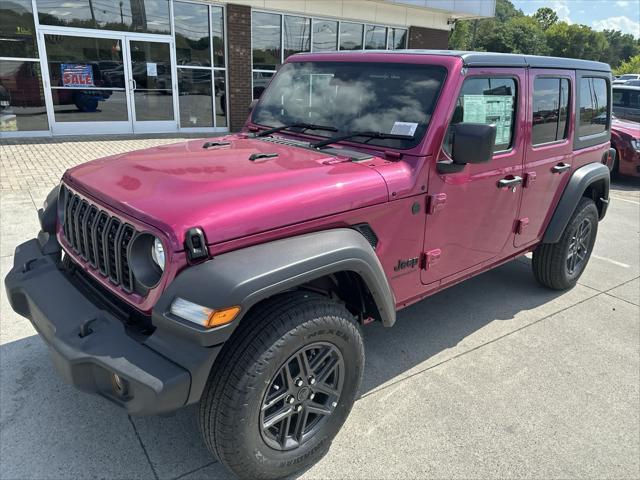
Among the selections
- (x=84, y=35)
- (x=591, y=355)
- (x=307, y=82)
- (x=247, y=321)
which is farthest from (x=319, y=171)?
(x=84, y=35)

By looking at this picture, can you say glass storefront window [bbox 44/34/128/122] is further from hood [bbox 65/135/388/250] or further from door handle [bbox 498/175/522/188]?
door handle [bbox 498/175/522/188]

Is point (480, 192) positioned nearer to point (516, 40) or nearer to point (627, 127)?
point (627, 127)

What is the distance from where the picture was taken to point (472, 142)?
2709 mm

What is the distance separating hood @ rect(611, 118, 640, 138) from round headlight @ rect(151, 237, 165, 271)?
988cm

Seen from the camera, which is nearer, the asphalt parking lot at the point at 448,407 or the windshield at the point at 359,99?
the asphalt parking lot at the point at 448,407

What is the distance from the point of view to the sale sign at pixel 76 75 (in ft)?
36.3

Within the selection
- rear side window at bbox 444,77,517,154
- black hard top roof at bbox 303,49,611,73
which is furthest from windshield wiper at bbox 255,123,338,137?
rear side window at bbox 444,77,517,154

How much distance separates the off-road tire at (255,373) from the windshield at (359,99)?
1.19 meters

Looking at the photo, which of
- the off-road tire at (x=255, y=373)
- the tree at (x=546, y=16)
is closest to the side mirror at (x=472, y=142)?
the off-road tire at (x=255, y=373)

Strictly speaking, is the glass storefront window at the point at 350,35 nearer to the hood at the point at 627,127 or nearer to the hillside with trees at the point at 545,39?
the hood at the point at 627,127

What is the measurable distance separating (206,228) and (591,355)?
9.99ft

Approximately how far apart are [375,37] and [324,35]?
188cm

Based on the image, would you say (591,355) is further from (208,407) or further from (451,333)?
(208,407)

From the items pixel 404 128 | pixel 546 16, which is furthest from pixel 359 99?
pixel 546 16
